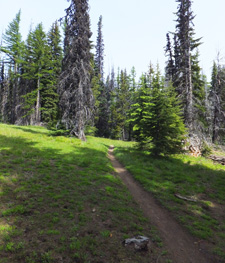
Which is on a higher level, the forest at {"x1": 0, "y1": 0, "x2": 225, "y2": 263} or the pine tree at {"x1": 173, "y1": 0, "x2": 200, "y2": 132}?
the pine tree at {"x1": 173, "y1": 0, "x2": 200, "y2": 132}

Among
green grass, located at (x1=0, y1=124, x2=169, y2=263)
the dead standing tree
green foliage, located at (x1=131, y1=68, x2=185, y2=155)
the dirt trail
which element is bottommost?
the dirt trail

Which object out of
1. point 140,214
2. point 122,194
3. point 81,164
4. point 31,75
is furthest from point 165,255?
point 31,75

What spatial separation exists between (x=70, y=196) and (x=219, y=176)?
1095 cm

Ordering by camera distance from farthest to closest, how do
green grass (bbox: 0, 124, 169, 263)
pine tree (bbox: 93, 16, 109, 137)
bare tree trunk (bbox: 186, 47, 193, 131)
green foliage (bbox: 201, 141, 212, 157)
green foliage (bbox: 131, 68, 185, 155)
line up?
pine tree (bbox: 93, 16, 109, 137) → green foliage (bbox: 201, 141, 212, 157) → bare tree trunk (bbox: 186, 47, 193, 131) → green foliage (bbox: 131, 68, 185, 155) → green grass (bbox: 0, 124, 169, 263)

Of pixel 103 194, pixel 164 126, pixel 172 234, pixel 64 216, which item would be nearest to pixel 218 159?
pixel 164 126

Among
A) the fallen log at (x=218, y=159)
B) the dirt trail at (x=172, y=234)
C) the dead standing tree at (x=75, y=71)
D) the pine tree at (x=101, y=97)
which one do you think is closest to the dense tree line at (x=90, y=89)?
the dead standing tree at (x=75, y=71)

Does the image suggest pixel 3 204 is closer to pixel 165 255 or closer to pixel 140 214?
pixel 140 214

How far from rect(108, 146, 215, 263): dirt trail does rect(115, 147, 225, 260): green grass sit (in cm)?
35

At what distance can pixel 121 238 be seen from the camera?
499cm

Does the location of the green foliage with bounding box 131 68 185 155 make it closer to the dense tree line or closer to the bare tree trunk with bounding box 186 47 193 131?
the dense tree line

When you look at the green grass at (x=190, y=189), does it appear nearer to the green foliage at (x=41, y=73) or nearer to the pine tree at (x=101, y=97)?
the green foliage at (x=41, y=73)

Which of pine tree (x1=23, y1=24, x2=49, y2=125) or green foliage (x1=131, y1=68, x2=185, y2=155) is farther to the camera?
pine tree (x1=23, y1=24, x2=49, y2=125)

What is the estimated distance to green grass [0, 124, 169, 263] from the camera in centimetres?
417

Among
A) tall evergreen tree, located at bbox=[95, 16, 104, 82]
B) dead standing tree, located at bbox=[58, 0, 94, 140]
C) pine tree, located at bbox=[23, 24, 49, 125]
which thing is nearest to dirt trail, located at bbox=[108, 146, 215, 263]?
dead standing tree, located at bbox=[58, 0, 94, 140]
